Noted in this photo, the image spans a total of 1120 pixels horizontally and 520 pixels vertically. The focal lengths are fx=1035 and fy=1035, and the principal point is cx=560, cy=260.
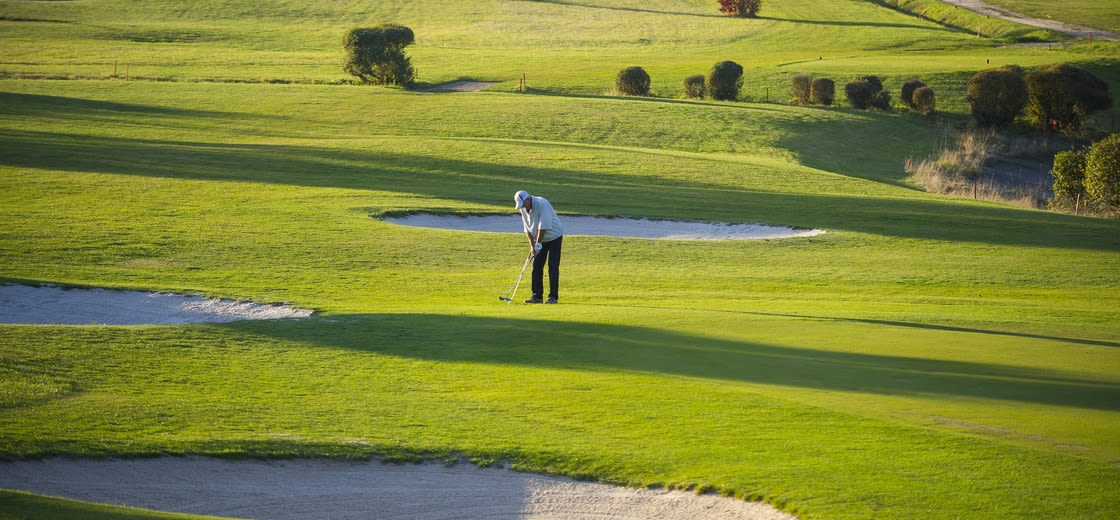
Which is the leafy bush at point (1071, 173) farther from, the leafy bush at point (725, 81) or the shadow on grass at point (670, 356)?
the shadow on grass at point (670, 356)

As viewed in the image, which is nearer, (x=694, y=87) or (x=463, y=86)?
(x=694, y=87)

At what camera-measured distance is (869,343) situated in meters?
13.1

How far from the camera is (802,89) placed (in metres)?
57.1

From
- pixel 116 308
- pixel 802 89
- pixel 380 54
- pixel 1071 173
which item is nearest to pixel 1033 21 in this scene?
pixel 802 89

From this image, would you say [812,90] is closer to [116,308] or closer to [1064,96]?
[1064,96]

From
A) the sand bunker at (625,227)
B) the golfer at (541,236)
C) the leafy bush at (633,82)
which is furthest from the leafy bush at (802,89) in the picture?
the golfer at (541,236)

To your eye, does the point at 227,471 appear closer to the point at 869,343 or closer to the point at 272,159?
the point at 869,343

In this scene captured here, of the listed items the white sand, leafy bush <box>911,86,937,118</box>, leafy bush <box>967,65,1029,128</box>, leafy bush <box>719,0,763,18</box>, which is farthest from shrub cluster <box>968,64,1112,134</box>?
leafy bush <box>719,0,763,18</box>

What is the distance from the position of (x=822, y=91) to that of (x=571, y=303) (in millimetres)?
42594

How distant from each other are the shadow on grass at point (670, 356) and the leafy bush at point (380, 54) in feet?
139

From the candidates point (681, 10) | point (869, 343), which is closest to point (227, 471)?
point (869, 343)

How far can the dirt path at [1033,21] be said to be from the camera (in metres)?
86.7

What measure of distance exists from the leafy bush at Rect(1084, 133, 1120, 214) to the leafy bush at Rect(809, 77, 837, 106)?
22.1 m

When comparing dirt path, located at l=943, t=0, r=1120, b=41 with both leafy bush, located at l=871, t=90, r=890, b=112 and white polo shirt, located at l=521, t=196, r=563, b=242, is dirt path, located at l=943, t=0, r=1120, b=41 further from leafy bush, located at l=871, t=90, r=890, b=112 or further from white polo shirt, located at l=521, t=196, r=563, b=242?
white polo shirt, located at l=521, t=196, r=563, b=242
